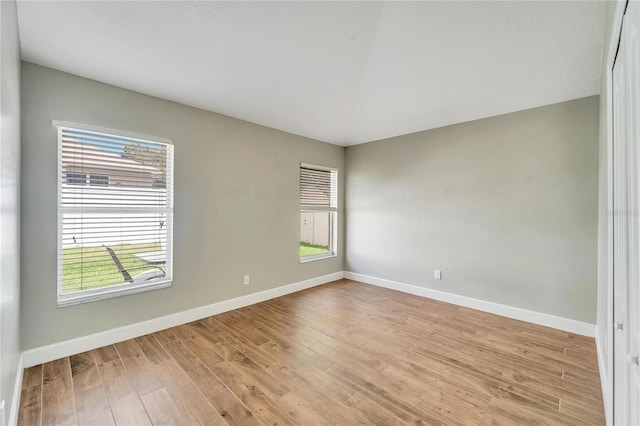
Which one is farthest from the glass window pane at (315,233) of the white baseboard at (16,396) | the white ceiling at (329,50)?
the white baseboard at (16,396)

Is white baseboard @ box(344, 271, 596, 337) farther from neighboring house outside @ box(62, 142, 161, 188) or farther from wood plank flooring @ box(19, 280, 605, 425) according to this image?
neighboring house outside @ box(62, 142, 161, 188)

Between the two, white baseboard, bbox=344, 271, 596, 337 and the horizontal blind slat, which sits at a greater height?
the horizontal blind slat

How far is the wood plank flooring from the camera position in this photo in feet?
5.77

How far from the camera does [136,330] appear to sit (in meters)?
2.80

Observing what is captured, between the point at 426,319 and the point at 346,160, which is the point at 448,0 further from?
the point at 346,160

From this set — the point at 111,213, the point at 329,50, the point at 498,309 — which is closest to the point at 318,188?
the point at 329,50

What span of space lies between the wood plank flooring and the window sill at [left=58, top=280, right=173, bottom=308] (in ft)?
1.53

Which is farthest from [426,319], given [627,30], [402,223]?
[627,30]

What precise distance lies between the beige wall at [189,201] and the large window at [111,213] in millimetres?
83

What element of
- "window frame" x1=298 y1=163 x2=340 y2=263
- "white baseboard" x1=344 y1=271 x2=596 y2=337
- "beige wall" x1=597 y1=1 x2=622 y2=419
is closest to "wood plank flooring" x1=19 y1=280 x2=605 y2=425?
"white baseboard" x1=344 y1=271 x2=596 y2=337

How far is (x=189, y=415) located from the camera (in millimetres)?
1748

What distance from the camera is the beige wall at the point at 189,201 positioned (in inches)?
90.4

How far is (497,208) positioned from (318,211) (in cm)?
262

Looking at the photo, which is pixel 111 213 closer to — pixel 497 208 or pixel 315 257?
pixel 315 257
